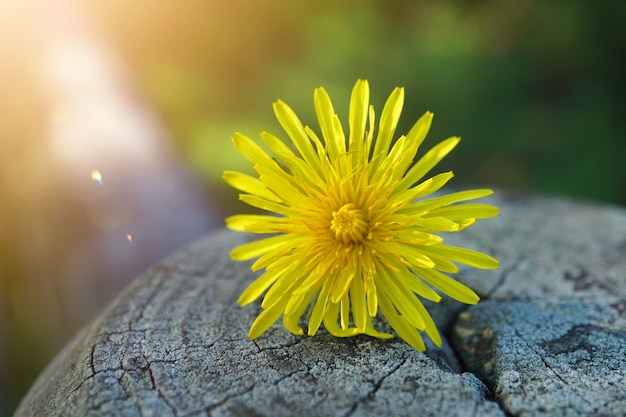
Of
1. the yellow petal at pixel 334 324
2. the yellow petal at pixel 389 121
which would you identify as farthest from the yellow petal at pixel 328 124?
the yellow petal at pixel 334 324

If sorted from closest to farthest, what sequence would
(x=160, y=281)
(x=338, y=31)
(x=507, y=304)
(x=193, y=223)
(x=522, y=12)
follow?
(x=507, y=304), (x=160, y=281), (x=193, y=223), (x=338, y=31), (x=522, y=12)

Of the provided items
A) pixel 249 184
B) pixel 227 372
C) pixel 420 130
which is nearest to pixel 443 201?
pixel 420 130

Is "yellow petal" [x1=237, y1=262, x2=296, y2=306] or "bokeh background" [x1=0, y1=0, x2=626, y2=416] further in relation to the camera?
"bokeh background" [x1=0, y1=0, x2=626, y2=416]

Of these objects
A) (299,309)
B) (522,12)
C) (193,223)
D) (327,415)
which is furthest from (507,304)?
(522,12)

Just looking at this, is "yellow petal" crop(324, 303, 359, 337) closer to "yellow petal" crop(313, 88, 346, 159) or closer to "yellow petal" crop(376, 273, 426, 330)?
"yellow petal" crop(376, 273, 426, 330)

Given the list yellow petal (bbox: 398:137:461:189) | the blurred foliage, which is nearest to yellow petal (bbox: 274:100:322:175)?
yellow petal (bbox: 398:137:461:189)

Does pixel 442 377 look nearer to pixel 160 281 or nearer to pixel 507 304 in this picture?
pixel 507 304
